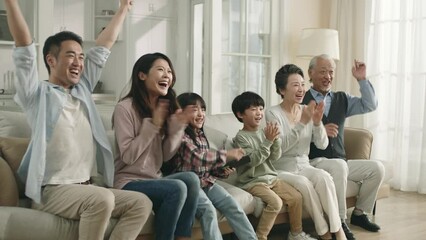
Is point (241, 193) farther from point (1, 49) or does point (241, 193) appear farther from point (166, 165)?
point (1, 49)

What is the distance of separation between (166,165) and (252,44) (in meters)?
2.97

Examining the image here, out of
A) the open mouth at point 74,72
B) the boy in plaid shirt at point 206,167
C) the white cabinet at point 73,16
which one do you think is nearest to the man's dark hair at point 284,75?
the boy in plaid shirt at point 206,167

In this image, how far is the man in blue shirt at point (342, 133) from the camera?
3643mm

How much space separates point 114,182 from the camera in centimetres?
267

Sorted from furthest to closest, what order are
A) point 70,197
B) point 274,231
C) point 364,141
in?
Result: point 364,141
point 274,231
point 70,197

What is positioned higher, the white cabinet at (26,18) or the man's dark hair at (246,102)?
the white cabinet at (26,18)

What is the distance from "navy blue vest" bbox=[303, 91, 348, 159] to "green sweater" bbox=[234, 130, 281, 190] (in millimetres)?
580

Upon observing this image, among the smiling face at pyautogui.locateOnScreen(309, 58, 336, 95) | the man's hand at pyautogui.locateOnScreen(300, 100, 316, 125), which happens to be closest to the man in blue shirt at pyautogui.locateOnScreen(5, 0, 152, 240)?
the man's hand at pyautogui.locateOnScreen(300, 100, 316, 125)

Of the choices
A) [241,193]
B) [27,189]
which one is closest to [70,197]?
[27,189]

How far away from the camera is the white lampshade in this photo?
17.4 feet

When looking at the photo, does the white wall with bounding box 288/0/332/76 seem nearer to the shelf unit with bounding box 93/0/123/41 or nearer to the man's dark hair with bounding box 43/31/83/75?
the shelf unit with bounding box 93/0/123/41

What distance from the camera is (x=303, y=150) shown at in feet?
11.4

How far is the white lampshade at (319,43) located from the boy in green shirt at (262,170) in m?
2.27

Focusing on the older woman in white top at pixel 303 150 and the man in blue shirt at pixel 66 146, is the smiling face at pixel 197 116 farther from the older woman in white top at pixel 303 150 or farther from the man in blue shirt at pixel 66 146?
the older woman in white top at pixel 303 150
